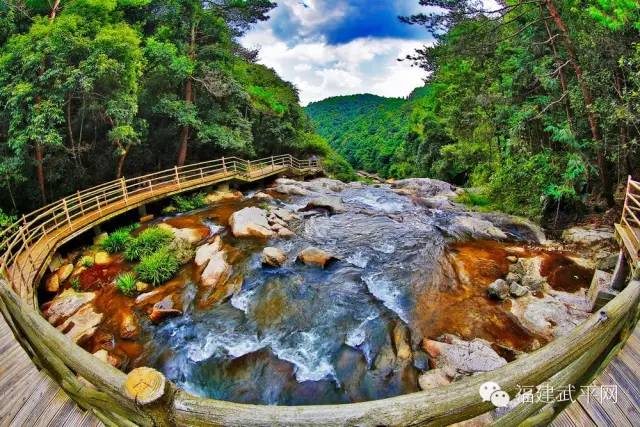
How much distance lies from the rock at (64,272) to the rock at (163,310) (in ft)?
10.9

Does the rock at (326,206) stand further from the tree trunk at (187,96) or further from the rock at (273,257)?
the tree trunk at (187,96)

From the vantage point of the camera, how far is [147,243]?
924 centimetres

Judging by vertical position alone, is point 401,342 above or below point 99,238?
below

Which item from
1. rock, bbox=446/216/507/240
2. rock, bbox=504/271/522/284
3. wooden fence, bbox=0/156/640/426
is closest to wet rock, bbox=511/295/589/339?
rock, bbox=504/271/522/284

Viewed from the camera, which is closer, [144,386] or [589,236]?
[144,386]

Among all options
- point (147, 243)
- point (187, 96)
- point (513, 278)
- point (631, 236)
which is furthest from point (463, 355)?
point (187, 96)

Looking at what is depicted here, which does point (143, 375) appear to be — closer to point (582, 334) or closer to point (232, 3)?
point (582, 334)

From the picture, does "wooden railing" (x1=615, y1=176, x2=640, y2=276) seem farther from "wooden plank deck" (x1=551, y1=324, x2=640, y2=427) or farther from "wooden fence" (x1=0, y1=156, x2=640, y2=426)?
"wooden fence" (x1=0, y1=156, x2=640, y2=426)

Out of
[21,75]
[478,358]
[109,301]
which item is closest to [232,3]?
[21,75]

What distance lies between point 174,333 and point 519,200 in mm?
12825

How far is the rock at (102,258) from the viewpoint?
893 centimetres

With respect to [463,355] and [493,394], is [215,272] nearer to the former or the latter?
[463,355]

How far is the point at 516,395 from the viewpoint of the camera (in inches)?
72.8

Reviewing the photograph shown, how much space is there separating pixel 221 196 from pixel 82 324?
1011 cm
